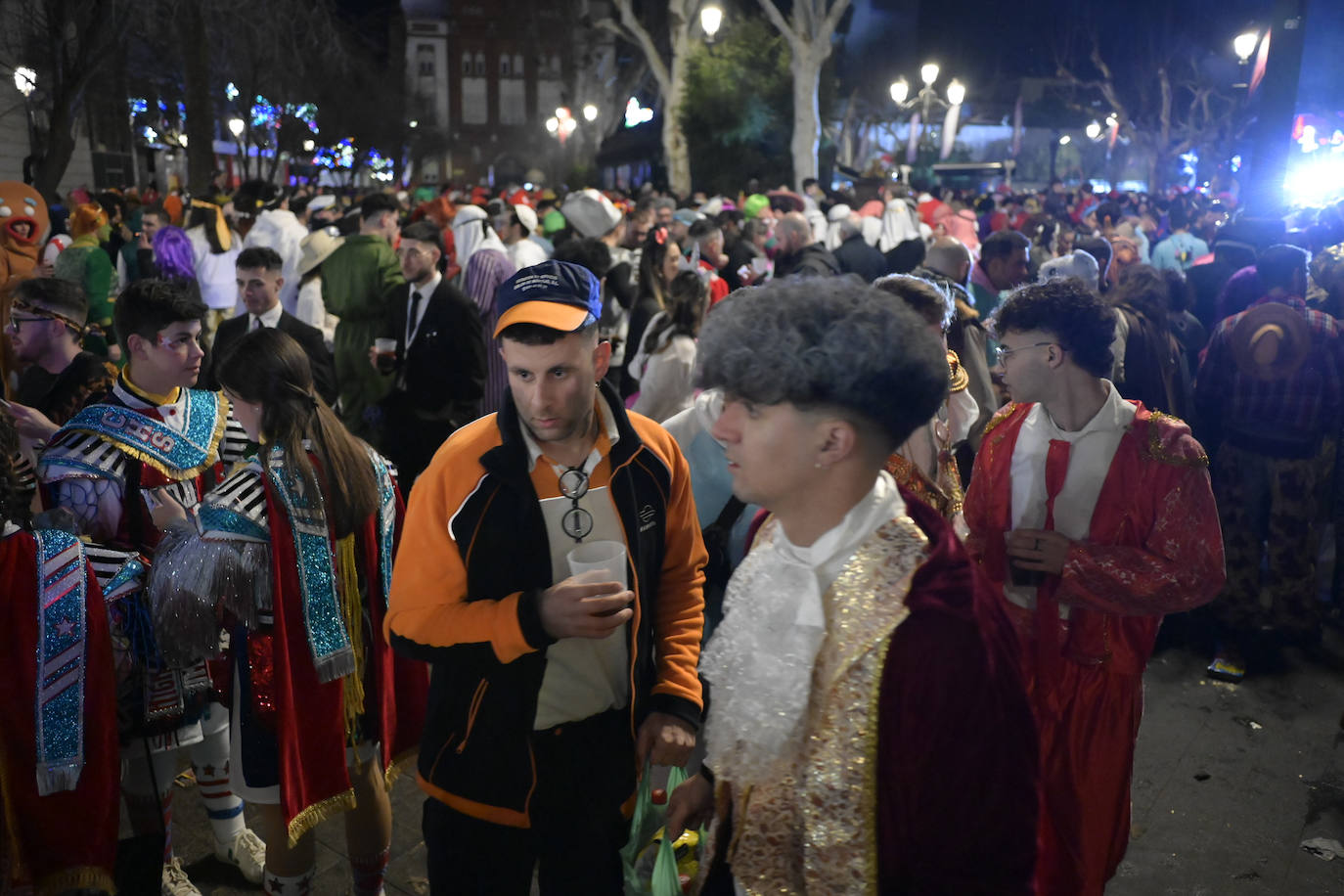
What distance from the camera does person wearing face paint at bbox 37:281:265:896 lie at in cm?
303

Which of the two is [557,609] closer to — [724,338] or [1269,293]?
[724,338]

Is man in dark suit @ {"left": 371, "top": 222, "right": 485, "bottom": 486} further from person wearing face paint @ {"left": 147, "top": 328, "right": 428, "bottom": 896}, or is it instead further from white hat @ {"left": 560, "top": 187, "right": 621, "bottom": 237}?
white hat @ {"left": 560, "top": 187, "right": 621, "bottom": 237}

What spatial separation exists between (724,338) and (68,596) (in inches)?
81.6

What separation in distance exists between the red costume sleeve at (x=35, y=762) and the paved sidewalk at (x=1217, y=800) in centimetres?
92

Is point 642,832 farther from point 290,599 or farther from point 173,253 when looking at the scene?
point 173,253

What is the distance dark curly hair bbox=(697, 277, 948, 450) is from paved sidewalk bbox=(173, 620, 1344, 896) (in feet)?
9.13

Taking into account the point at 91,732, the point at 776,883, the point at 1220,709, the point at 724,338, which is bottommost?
the point at 1220,709

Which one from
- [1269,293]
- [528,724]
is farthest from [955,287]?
[528,724]

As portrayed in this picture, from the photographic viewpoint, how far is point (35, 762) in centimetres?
276

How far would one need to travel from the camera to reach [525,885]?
8.14ft

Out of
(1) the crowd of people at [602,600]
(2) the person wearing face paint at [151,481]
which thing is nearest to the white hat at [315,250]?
(1) the crowd of people at [602,600]

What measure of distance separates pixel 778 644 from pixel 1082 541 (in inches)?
57.8

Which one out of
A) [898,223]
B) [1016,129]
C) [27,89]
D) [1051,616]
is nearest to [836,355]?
[1051,616]

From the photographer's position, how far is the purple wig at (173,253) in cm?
801
